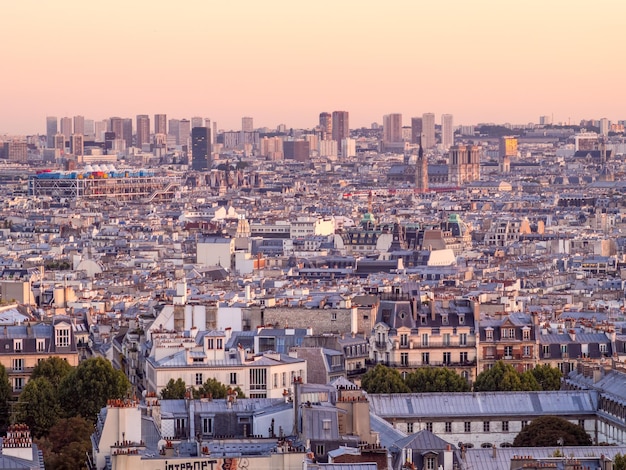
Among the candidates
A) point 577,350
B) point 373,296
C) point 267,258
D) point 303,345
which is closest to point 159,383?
point 303,345

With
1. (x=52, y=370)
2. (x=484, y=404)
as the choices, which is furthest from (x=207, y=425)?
(x=52, y=370)

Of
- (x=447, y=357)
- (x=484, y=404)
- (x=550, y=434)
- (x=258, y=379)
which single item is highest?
(x=258, y=379)

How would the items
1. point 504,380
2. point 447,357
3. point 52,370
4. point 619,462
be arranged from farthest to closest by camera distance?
point 447,357
point 52,370
point 504,380
point 619,462

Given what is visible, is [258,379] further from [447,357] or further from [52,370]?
[447,357]

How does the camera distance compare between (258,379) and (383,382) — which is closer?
(258,379)

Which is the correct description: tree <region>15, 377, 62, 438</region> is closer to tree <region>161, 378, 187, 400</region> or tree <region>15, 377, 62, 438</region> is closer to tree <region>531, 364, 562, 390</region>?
tree <region>161, 378, 187, 400</region>

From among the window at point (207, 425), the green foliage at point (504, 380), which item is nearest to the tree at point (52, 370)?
the green foliage at point (504, 380)

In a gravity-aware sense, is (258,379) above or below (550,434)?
above

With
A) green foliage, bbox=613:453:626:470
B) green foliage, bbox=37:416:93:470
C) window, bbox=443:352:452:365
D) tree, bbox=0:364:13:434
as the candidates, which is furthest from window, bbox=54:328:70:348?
green foliage, bbox=613:453:626:470
